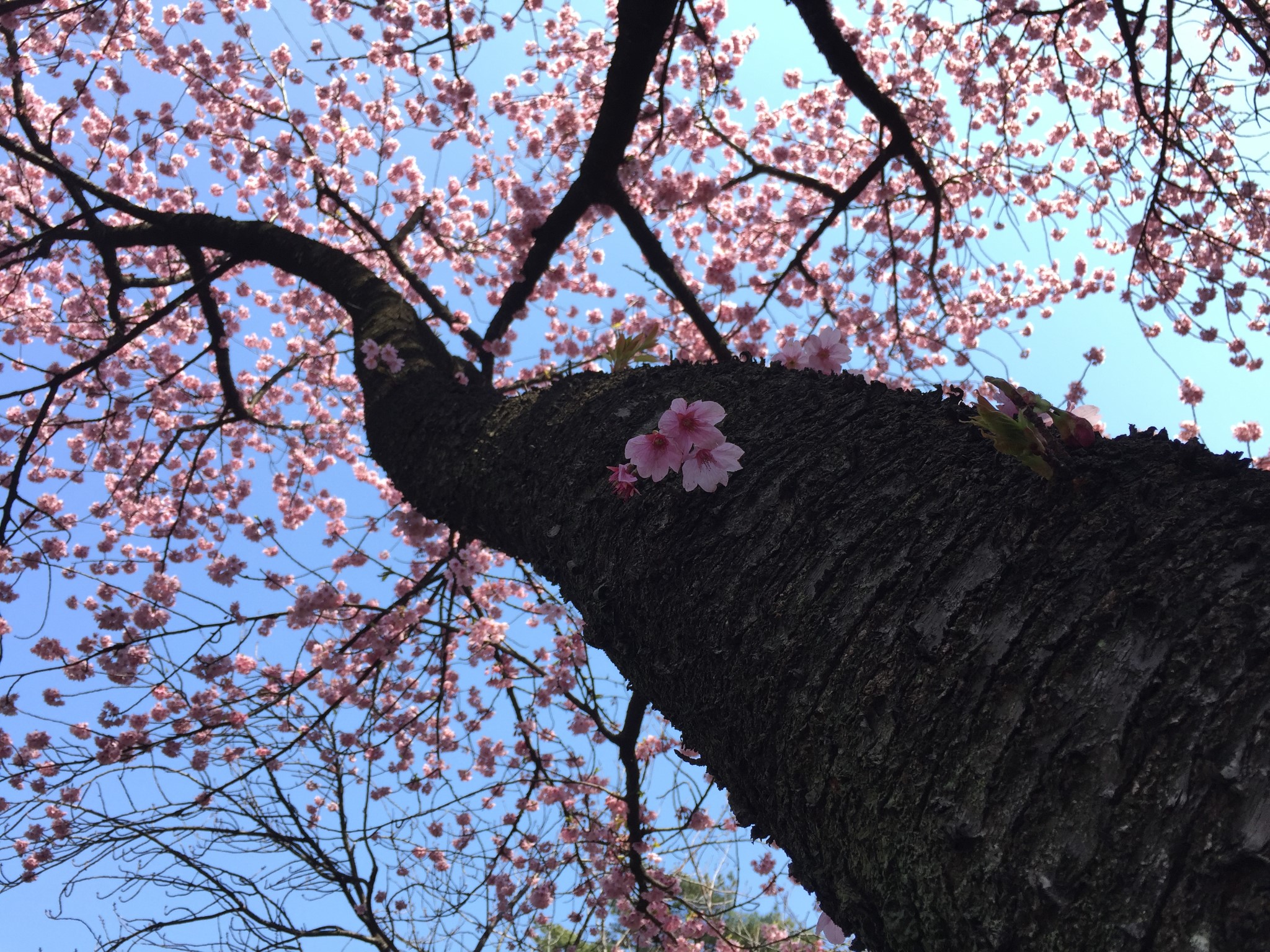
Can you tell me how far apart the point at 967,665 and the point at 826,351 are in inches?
56.8

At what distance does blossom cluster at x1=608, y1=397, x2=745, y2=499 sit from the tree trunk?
0.04 m

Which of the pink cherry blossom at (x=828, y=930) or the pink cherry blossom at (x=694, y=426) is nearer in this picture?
the pink cherry blossom at (x=694, y=426)

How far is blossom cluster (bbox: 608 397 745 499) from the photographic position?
1.36m

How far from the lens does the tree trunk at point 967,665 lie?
25.7 inches

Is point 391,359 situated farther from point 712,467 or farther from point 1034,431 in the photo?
point 1034,431

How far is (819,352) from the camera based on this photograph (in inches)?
84.8

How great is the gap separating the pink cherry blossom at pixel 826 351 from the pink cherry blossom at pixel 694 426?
768 millimetres

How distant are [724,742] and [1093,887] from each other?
543mm

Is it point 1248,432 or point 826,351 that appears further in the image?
point 1248,432

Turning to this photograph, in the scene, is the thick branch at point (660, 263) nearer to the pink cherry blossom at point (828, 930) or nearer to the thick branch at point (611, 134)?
the thick branch at point (611, 134)

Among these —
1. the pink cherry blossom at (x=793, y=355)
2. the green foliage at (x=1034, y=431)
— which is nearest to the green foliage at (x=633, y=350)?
the pink cherry blossom at (x=793, y=355)

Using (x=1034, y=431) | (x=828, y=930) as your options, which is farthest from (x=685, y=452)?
(x=828, y=930)

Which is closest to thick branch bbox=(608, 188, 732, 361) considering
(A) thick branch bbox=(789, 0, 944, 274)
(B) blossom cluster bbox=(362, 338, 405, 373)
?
(A) thick branch bbox=(789, 0, 944, 274)

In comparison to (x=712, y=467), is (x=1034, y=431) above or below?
below
